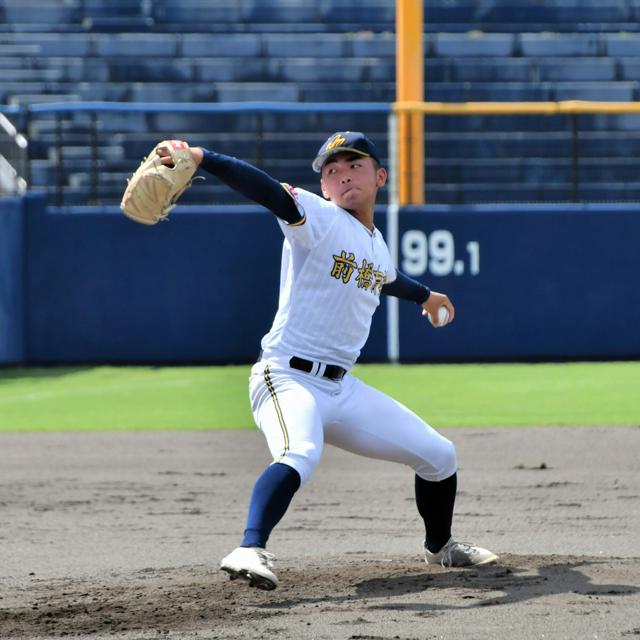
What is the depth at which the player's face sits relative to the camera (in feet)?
16.6

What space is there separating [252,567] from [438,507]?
3.78 ft

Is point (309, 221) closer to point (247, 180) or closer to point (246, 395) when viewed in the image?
point (247, 180)

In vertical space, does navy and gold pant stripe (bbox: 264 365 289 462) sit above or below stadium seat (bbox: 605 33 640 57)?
below

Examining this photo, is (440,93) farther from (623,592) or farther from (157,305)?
(623,592)

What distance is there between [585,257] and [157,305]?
4.39 metres

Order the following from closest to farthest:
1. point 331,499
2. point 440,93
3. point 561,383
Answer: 1. point 331,499
2. point 561,383
3. point 440,93

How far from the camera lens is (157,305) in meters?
14.1

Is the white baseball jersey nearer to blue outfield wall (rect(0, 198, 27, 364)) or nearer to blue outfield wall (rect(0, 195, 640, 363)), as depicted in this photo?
blue outfield wall (rect(0, 195, 640, 363))

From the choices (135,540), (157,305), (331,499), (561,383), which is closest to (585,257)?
(561,383)

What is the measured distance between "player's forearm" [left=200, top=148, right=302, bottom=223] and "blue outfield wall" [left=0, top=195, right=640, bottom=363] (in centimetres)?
924

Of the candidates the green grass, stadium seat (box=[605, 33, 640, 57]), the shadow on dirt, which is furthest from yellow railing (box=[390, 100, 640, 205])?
the shadow on dirt

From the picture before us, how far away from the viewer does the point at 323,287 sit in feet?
16.4

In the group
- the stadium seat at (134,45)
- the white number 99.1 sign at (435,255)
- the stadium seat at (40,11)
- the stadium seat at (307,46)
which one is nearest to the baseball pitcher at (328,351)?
the white number 99.1 sign at (435,255)

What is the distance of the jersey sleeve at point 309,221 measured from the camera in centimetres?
484
